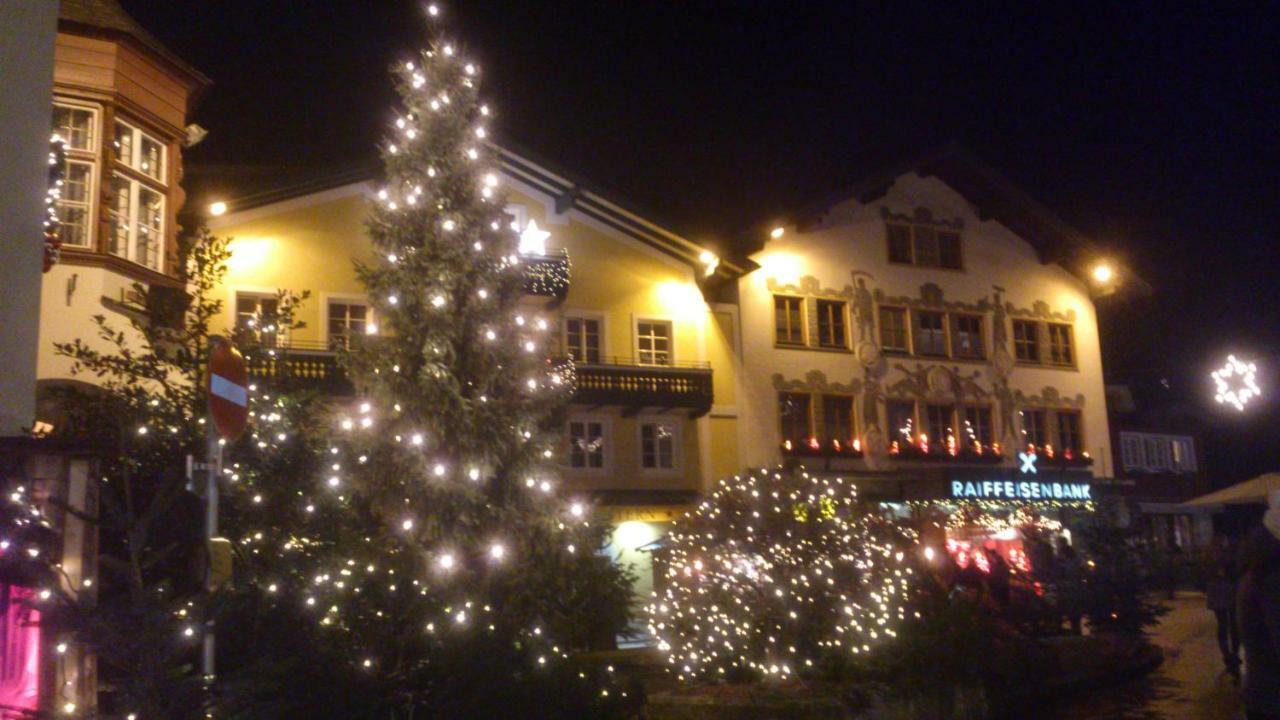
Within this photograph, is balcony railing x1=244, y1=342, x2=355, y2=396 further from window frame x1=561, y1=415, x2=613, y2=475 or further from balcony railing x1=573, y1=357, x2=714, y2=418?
window frame x1=561, y1=415, x2=613, y2=475

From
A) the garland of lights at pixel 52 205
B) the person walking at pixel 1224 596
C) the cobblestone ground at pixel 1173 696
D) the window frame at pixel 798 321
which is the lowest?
the cobblestone ground at pixel 1173 696

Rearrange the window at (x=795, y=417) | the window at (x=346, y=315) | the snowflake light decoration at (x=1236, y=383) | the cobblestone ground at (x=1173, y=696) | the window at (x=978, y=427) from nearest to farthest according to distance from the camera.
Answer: the snowflake light decoration at (x=1236, y=383)
the cobblestone ground at (x=1173, y=696)
the window at (x=346, y=315)
the window at (x=795, y=417)
the window at (x=978, y=427)

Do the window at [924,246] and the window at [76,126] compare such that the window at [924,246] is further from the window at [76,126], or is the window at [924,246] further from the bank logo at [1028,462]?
the window at [76,126]

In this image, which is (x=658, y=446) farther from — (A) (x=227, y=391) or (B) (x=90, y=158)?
(A) (x=227, y=391)

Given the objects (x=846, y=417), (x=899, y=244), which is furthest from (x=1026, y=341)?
(x=846, y=417)

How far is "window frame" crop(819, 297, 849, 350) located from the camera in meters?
31.8

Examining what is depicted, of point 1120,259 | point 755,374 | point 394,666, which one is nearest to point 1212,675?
point 394,666

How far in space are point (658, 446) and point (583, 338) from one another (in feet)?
10.3

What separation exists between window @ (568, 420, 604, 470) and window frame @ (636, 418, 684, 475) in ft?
3.02

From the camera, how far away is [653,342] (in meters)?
29.1

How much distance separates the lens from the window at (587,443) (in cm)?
2783

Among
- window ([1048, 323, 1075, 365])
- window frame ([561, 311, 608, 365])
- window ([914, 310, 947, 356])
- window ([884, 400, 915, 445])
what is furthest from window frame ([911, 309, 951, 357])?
window frame ([561, 311, 608, 365])

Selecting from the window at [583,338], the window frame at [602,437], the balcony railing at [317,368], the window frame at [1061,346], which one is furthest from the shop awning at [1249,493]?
the balcony railing at [317,368]

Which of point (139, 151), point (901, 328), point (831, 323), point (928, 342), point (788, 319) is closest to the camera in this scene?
point (139, 151)
